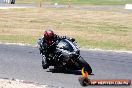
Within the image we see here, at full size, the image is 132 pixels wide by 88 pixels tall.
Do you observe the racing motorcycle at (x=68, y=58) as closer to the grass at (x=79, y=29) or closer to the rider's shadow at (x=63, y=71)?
the rider's shadow at (x=63, y=71)

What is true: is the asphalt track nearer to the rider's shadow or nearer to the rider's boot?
the rider's shadow

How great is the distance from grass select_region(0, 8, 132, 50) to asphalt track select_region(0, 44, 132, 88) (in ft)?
13.2

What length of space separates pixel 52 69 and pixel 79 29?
62.8 feet

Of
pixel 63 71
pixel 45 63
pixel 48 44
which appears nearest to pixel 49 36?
pixel 48 44

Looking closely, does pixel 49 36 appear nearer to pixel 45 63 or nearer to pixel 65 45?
pixel 65 45

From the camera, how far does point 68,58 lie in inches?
567

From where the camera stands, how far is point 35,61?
689 inches

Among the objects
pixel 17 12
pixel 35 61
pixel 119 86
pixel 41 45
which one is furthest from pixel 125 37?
pixel 17 12

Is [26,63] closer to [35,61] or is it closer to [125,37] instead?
[35,61]

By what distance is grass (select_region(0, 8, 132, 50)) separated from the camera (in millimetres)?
26367

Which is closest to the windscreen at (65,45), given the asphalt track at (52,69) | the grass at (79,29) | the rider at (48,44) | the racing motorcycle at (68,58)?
the racing motorcycle at (68,58)

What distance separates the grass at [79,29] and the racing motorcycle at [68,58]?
8.80 meters

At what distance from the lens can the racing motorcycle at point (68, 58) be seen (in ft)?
47.2

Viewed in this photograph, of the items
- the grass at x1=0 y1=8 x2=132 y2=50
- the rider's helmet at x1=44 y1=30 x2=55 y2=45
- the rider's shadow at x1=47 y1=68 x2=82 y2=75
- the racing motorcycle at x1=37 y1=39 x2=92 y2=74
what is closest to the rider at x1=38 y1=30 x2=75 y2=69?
the rider's helmet at x1=44 y1=30 x2=55 y2=45
